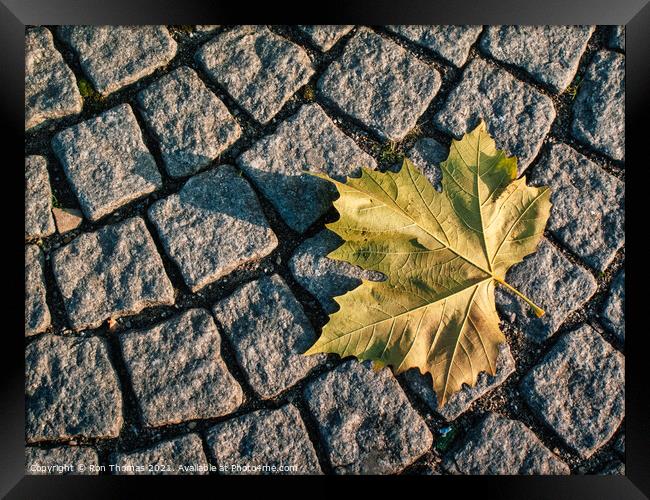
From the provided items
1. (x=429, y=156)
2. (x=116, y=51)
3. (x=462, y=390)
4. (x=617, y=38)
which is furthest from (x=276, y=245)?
(x=617, y=38)

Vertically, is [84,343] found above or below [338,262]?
above

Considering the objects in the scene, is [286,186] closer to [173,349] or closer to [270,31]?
[270,31]

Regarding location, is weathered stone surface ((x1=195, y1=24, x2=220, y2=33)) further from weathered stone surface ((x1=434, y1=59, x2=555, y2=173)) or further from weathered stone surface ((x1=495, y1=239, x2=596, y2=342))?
weathered stone surface ((x1=495, y1=239, x2=596, y2=342))

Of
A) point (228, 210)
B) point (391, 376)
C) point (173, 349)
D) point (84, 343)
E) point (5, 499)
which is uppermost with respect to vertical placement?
point (228, 210)

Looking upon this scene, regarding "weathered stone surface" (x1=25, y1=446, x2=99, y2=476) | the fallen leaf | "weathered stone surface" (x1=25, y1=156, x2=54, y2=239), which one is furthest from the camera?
"weathered stone surface" (x1=25, y1=156, x2=54, y2=239)

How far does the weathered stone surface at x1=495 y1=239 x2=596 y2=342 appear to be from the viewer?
8.13 feet

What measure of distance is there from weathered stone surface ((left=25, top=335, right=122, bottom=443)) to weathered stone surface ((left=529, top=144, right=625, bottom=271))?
2.40m

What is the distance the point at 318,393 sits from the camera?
244 centimetres

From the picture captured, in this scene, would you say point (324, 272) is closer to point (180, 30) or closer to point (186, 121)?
point (186, 121)

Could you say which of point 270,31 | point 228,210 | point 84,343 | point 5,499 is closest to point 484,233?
point 228,210

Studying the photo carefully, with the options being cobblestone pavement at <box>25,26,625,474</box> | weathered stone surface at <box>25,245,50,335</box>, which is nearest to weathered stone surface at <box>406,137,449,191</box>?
cobblestone pavement at <box>25,26,625,474</box>

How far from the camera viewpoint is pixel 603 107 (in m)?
2.54

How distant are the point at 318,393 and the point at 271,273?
2.14 feet

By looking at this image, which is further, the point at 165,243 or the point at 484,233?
the point at 165,243
